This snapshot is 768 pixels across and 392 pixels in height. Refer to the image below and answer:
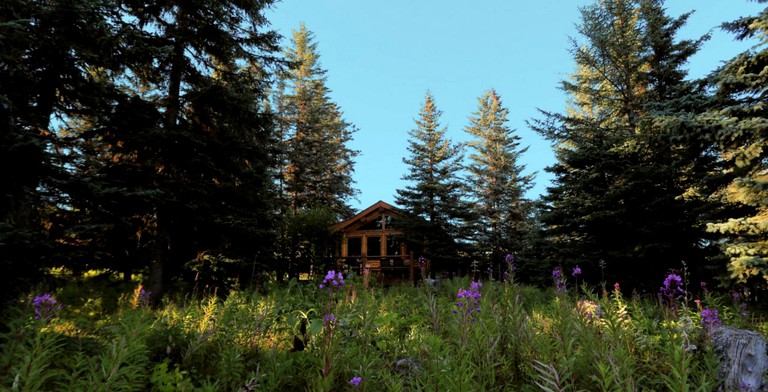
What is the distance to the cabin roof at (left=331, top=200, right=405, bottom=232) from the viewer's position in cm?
2281

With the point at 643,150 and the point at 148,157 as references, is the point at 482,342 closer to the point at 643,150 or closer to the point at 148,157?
the point at 148,157

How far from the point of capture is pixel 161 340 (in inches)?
145

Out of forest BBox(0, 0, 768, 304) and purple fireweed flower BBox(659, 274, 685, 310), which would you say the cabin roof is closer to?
forest BBox(0, 0, 768, 304)

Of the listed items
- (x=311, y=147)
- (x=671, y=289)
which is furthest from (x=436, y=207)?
(x=671, y=289)

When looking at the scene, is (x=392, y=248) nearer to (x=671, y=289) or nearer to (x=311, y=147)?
(x=311, y=147)

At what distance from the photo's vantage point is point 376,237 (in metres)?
23.7

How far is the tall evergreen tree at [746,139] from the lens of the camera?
8.17 metres

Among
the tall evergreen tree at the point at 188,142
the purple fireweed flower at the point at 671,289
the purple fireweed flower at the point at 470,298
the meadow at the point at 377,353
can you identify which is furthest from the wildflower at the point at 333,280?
the tall evergreen tree at the point at 188,142

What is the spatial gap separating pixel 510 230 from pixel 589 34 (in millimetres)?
16113

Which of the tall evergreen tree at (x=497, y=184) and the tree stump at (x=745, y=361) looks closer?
the tree stump at (x=745, y=361)

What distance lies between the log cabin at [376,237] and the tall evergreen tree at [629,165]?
Result: 9926 millimetres

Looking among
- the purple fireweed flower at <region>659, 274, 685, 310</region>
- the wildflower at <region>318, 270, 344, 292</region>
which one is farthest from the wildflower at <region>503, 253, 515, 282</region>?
the wildflower at <region>318, 270, 344, 292</region>

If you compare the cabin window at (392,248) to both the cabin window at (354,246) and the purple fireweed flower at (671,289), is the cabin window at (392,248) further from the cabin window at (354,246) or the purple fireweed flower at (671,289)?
the purple fireweed flower at (671,289)

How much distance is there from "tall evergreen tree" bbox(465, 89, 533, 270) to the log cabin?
5.95 metres
